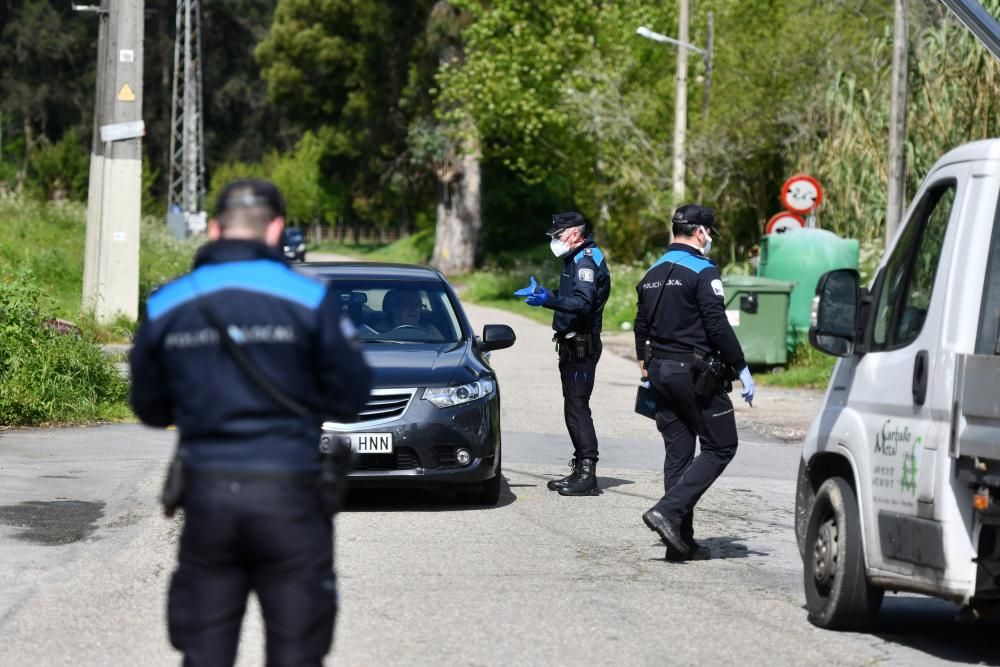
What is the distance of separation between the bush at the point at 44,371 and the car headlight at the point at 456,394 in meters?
5.16

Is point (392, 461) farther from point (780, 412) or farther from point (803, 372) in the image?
point (803, 372)

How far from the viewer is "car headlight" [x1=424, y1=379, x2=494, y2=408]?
33.0ft

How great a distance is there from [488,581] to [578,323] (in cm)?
307

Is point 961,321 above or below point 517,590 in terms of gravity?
above

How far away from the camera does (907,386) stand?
20.9 ft

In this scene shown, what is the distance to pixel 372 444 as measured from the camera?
387 inches

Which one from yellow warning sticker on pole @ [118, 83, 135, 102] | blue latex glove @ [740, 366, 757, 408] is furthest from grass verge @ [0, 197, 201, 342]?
blue latex glove @ [740, 366, 757, 408]

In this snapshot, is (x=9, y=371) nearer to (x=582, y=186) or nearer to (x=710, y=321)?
(x=710, y=321)

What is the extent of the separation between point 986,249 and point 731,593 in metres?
2.49

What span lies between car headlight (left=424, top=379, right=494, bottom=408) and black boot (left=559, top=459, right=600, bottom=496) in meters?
1.06

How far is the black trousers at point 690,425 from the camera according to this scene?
8484mm

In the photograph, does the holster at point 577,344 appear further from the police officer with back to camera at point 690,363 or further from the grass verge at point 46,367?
the grass verge at point 46,367

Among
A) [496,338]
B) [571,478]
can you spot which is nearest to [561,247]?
[496,338]

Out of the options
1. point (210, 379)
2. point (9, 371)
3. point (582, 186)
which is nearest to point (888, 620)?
point (210, 379)
